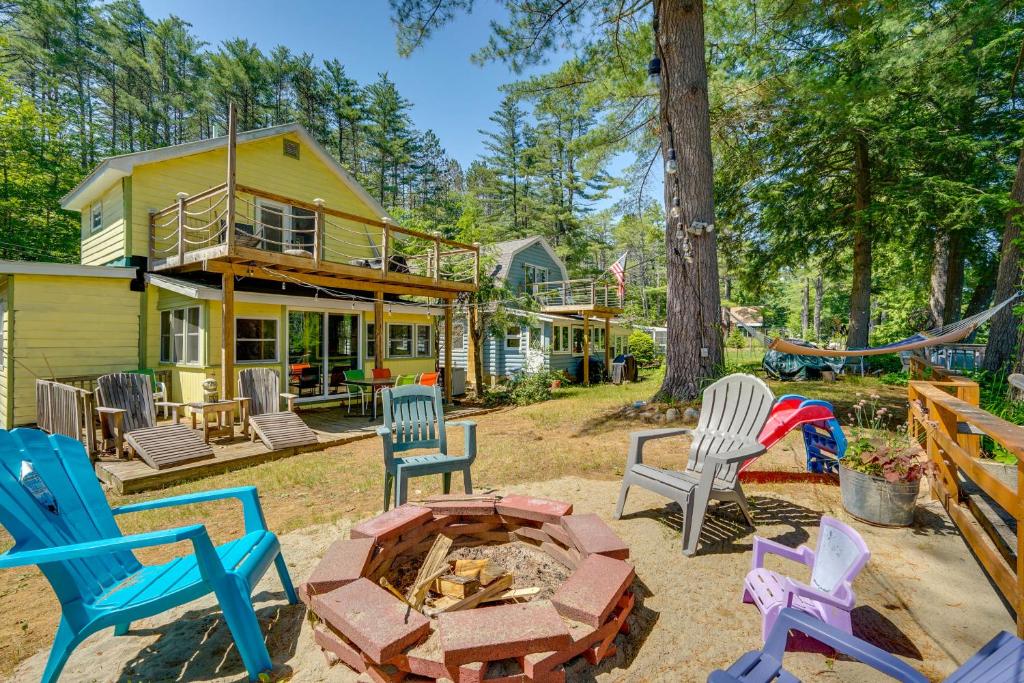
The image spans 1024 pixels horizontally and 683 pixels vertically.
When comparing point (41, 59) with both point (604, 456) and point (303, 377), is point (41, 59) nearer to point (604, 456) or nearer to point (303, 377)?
point (303, 377)

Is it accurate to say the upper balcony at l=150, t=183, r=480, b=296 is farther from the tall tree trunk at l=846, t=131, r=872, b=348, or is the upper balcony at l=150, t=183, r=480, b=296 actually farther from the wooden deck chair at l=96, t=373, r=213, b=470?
the tall tree trunk at l=846, t=131, r=872, b=348

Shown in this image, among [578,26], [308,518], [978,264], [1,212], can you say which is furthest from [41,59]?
[978,264]

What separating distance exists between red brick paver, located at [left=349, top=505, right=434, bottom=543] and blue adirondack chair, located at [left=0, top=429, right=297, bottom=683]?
454mm

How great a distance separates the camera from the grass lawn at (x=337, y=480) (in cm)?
268

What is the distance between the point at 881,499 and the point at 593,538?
7.88 ft

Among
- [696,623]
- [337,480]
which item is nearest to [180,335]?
[337,480]

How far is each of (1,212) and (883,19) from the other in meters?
26.2

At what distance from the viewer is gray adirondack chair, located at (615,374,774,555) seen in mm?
2928

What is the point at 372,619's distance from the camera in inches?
71.1

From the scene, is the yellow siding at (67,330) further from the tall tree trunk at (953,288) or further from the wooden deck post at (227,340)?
the tall tree trunk at (953,288)

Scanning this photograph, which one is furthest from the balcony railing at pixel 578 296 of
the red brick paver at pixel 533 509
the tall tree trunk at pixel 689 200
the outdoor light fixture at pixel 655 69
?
the red brick paver at pixel 533 509

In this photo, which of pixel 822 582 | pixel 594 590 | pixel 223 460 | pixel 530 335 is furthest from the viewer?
pixel 530 335

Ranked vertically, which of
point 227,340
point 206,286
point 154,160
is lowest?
point 227,340

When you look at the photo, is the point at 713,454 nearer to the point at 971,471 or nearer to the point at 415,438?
the point at 971,471
